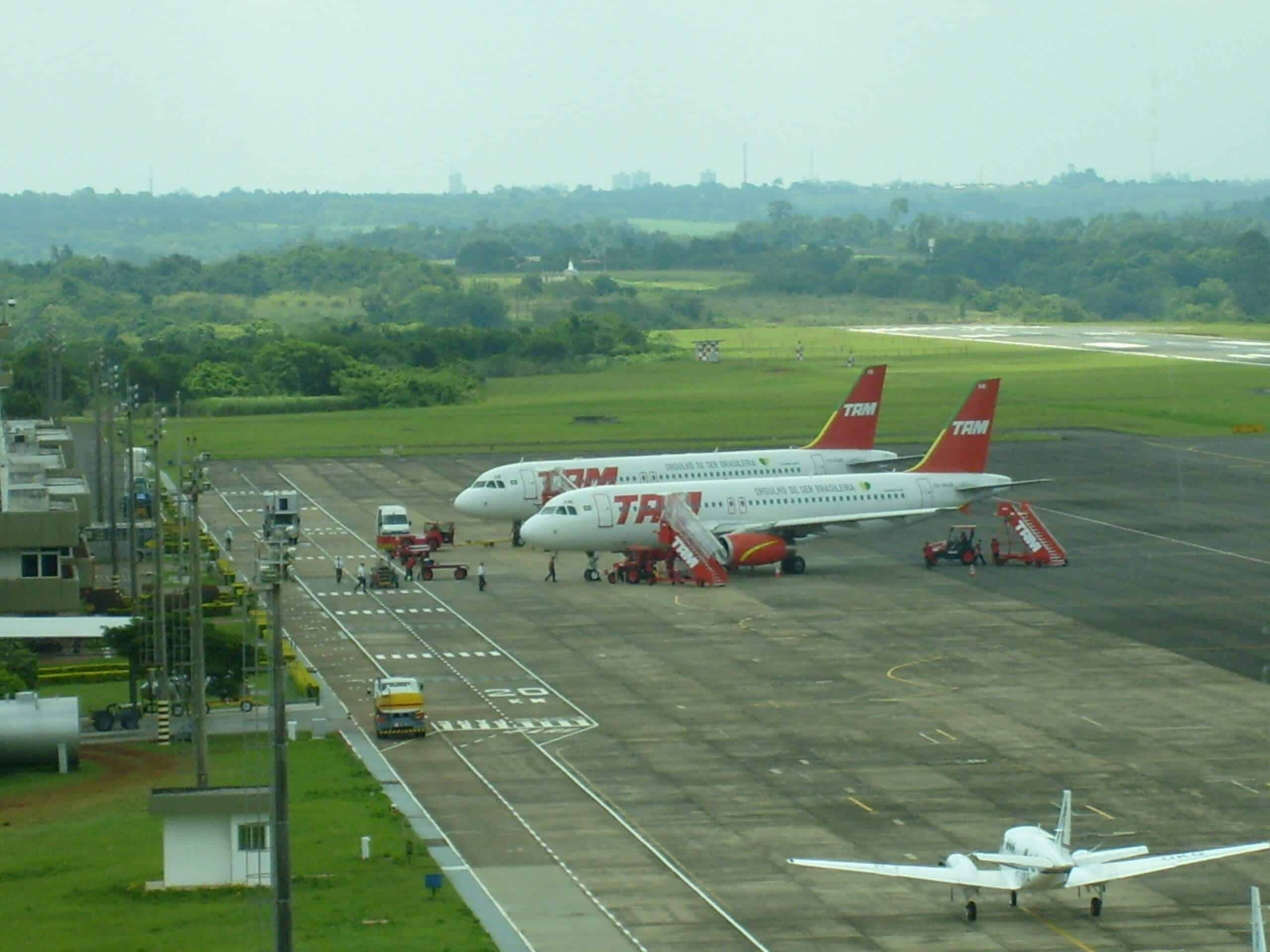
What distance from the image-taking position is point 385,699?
60719 mm

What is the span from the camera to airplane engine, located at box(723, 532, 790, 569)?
90.5 meters

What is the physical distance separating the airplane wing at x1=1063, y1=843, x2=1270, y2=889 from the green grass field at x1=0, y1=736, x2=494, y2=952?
11.6m

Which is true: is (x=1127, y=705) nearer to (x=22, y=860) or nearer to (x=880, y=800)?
(x=880, y=800)

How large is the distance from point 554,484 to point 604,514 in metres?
11.6

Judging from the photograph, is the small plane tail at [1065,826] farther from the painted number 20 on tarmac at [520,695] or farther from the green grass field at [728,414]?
the green grass field at [728,414]

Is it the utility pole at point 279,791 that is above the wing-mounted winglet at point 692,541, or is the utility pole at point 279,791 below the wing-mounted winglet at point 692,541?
above

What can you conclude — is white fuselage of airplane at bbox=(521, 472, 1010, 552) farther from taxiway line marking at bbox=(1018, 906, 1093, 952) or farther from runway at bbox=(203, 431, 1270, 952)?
Answer: taxiway line marking at bbox=(1018, 906, 1093, 952)

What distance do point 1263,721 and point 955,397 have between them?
11592 cm

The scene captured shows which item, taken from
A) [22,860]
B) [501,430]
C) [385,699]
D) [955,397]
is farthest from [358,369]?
[22,860]

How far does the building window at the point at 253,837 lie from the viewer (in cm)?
4447

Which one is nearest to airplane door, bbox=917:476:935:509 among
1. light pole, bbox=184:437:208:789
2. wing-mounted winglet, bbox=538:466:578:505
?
wing-mounted winglet, bbox=538:466:578:505

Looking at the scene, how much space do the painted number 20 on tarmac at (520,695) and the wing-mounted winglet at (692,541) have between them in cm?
2225

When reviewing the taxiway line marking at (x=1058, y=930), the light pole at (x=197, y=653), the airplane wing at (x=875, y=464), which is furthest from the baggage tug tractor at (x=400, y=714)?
the airplane wing at (x=875, y=464)

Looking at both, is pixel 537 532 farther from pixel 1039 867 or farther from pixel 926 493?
pixel 1039 867
